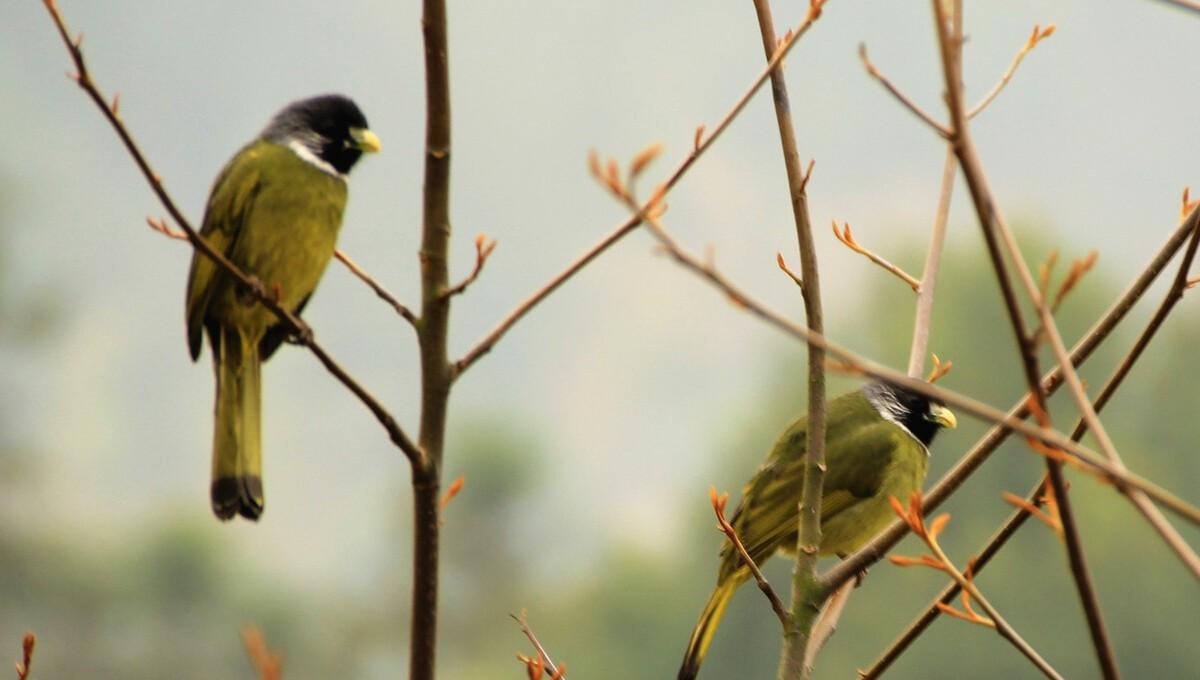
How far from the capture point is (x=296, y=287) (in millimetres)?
2740

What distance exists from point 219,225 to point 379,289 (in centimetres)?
118

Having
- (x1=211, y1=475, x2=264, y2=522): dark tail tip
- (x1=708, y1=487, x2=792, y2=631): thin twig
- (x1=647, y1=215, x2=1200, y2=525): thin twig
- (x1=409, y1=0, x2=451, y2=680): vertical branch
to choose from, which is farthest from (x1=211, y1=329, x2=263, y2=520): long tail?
(x1=647, y1=215, x2=1200, y2=525): thin twig

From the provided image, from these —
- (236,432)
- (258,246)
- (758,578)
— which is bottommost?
(758,578)

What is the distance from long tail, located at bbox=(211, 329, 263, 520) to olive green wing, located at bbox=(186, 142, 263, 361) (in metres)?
0.05

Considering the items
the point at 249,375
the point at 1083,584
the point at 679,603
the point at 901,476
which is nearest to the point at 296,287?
the point at 249,375

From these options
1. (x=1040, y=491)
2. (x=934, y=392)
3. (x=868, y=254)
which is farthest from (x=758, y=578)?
(x=934, y=392)

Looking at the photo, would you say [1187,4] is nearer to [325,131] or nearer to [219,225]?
[219,225]

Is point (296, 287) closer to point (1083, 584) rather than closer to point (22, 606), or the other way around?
point (1083, 584)

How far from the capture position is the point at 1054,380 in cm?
150

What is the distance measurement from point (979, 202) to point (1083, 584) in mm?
272

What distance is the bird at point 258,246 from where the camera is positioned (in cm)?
261

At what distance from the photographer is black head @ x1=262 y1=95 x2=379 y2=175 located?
9.89 feet

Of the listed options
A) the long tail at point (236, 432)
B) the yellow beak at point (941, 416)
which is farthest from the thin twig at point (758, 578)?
the yellow beak at point (941, 416)

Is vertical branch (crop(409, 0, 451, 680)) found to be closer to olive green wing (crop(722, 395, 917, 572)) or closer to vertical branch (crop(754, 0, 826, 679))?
vertical branch (crop(754, 0, 826, 679))
